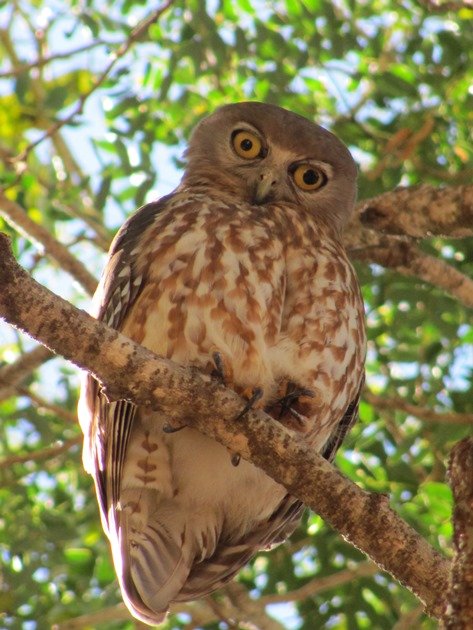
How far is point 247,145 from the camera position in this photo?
15.4 ft

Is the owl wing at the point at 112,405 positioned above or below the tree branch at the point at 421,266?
below

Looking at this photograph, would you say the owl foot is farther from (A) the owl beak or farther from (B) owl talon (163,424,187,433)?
(A) the owl beak

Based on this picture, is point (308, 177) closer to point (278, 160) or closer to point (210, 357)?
point (278, 160)

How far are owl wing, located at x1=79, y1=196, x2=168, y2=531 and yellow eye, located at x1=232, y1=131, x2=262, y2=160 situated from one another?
0.74 m

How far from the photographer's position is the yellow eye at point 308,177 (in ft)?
15.3

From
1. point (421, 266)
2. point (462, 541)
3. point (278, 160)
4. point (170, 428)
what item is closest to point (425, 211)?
point (421, 266)

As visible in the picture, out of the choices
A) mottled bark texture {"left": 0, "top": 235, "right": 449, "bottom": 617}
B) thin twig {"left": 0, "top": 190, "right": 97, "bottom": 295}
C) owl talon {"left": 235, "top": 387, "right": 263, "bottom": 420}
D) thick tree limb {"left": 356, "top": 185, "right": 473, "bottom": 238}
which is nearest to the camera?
mottled bark texture {"left": 0, "top": 235, "right": 449, "bottom": 617}

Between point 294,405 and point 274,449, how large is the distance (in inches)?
25.6

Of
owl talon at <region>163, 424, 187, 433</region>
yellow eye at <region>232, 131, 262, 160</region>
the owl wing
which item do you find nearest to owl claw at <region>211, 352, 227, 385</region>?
owl talon at <region>163, 424, 187, 433</region>

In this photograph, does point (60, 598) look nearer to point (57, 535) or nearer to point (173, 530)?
point (57, 535)

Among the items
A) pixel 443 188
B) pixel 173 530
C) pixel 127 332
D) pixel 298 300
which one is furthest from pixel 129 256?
pixel 443 188

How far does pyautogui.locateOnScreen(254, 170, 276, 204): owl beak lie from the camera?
433 centimetres

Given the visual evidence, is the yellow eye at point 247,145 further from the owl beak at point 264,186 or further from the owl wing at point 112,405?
the owl wing at point 112,405

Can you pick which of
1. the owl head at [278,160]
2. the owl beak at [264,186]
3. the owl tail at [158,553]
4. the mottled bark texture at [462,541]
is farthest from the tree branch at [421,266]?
the mottled bark texture at [462,541]
